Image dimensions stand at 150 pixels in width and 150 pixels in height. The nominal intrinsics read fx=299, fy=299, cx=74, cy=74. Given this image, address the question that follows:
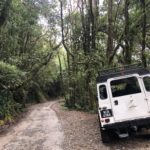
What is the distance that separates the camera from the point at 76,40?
2712cm

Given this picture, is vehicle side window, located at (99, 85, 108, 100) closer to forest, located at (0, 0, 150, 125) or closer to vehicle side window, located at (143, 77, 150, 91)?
vehicle side window, located at (143, 77, 150, 91)

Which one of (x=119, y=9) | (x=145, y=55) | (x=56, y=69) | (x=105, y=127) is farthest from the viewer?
(x=56, y=69)

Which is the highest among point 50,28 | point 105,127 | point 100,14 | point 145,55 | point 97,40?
point 50,28

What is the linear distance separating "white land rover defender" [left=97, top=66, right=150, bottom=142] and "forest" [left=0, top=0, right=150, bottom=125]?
16.0 feet

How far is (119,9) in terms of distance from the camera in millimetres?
22422

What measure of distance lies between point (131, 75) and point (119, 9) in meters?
12.8

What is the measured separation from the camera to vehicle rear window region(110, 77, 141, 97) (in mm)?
10578

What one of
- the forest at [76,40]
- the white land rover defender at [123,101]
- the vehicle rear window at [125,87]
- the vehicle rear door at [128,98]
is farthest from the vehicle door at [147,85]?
the forest at [76,40]

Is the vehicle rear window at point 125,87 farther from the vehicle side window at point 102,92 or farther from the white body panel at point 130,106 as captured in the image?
the vehicle side window at point 102,92

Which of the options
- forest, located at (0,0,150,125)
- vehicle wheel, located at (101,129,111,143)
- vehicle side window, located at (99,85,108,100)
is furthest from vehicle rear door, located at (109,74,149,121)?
forest, located at (0,0,150,125)

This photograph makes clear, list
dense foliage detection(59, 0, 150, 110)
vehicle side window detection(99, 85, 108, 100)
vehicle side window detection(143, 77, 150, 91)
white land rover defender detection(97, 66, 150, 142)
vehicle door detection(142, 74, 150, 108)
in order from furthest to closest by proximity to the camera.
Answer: dense foliage detection(59, 0, 150, 110) < vehicle side window detection(99, 85, 108, 100) < vehicle side window detection(143, 77, 150, 91) < vehicle door detection(142, 74, 150, 108) < white land rover defender detection(97, 66, 150, 142)

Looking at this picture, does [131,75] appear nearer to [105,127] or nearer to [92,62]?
[105,127]

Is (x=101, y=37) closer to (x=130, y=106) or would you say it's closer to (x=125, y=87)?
(x=125, y=87)

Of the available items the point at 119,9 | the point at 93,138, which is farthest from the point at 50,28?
the point at 93,138
